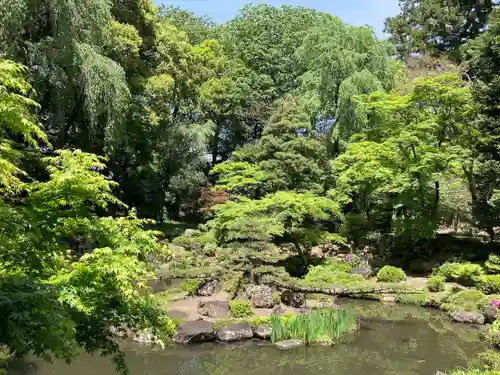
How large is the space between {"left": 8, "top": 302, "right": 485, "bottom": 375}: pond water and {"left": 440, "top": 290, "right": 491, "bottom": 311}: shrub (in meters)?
1.34

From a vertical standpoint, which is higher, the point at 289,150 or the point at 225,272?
the point at 289,150

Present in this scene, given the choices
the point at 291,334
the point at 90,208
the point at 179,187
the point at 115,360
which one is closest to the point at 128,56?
the point at 179,187

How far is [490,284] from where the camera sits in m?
14.1

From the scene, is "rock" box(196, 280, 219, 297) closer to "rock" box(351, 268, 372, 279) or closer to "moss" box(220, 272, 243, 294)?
"moss" box(220, 272, 243, 294)

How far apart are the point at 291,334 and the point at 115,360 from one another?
21.2 feet

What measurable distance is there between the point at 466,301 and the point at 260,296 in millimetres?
5971

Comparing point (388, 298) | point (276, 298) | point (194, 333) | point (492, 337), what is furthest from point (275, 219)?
point (492, 337)

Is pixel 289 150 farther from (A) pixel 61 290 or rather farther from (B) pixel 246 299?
(A) pixel 61 290

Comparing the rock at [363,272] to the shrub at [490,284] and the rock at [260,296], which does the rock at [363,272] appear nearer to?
the shrub at [490,284]

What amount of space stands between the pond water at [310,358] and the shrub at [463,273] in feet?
11.5

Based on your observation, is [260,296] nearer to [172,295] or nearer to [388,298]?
[172,295]

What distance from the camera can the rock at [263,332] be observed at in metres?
10.4

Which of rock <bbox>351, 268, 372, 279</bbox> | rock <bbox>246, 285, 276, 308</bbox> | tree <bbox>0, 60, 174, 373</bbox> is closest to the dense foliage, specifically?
tree <bbox>0, 60, 174, 373</bbox>

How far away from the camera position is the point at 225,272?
13.1 meters
